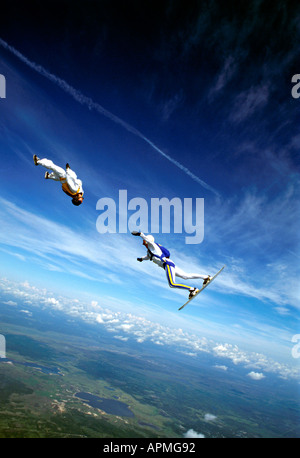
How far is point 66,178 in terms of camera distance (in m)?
7.61

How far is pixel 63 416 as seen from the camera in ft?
476

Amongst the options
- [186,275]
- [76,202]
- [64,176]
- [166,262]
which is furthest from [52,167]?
[186,275]

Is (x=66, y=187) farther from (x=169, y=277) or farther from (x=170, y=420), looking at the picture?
(x=170, y=420)

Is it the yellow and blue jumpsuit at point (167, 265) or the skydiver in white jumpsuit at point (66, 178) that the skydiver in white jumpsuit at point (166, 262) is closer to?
the yellow and blue jumpsuit at point (167, 265)

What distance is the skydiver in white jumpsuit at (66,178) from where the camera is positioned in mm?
7480

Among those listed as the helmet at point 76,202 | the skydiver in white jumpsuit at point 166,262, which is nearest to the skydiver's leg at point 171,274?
the skydiver in white jumpsuit at point 166,262

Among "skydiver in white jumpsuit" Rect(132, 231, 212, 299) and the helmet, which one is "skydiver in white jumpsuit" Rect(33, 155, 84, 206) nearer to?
the helmet

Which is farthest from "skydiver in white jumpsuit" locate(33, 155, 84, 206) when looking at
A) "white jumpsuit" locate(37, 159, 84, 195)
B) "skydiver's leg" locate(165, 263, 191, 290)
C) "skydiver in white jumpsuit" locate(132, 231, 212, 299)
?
"skydiver's leg" locate(165, 263, 191, 290)

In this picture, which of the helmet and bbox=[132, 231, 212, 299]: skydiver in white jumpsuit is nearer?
the helmet

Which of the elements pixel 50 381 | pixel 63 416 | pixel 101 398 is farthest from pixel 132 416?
pixel 50 381

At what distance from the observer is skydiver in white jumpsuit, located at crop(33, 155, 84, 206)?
24.5ft
